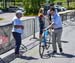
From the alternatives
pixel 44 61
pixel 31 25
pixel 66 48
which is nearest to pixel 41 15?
pixel 31 25

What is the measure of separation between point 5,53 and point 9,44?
46.3 inches

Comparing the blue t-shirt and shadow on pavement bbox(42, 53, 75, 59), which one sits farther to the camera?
the blue t-shirt

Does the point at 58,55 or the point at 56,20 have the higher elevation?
the point at 56,20

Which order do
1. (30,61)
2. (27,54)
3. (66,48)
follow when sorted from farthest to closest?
(66,48) → (27,54) → (30,61)

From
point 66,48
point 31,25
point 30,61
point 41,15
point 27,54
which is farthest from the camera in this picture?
point 31,25

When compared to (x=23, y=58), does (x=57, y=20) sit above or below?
above

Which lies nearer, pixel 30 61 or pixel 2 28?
pixel 30 61

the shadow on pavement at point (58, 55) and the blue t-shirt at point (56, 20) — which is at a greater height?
the blue t-shirt at point (56, 20)

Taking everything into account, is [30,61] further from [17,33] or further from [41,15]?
[41,15]

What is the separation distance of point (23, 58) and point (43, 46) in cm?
111

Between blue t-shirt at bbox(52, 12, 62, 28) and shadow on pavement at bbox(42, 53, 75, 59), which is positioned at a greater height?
blue t-shirt at bbox(52, 12, 62, 28)

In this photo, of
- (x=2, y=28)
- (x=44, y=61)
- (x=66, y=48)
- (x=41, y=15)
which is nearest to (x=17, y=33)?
(x=2, y=28)

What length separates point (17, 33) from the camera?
13781mm

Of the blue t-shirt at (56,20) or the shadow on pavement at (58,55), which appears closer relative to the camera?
the shadow on pavement at (58,55)
